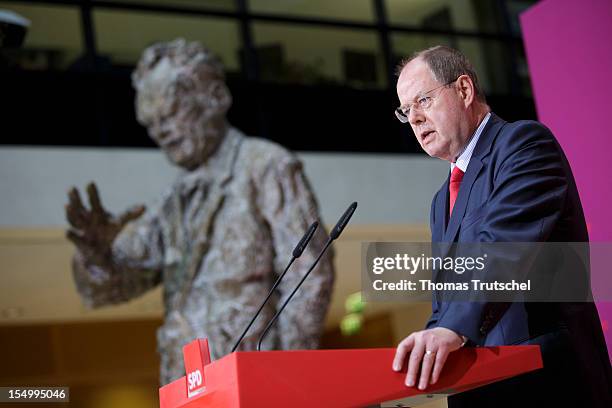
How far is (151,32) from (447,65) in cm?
804

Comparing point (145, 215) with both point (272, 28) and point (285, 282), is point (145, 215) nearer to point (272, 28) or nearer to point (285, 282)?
point (285, 282)

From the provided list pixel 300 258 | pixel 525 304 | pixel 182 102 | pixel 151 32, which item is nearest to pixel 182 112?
pixel 182 102

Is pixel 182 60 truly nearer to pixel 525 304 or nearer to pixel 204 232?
pixel 204 232

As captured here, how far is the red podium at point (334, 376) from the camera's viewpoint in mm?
1512

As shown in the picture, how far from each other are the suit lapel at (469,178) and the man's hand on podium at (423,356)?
1.12ft

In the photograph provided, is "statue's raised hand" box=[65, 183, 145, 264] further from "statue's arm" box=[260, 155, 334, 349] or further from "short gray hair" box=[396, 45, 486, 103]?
"short gray hair" box=[396, 45, 486, 103]

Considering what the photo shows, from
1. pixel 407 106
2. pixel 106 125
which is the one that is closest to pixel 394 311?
pixel 106 125

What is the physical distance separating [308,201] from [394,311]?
916cm

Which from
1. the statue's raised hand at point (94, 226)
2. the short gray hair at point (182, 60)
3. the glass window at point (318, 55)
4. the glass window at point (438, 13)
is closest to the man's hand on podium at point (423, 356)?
the statue's raised hand at point (94, 226)

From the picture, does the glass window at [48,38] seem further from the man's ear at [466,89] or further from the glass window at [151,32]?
the man's ear at [466,89]

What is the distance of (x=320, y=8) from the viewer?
10.7m

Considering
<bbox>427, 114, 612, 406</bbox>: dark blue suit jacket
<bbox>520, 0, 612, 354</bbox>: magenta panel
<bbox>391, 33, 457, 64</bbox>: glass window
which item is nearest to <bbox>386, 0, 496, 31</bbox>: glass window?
<bbox>391, 33, 457, 64</bbox>: glass window

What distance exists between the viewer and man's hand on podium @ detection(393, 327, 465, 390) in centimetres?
155

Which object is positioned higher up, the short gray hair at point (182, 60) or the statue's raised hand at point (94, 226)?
the short gray hair at point (182, 60)
